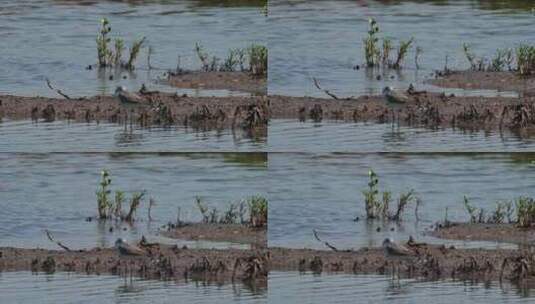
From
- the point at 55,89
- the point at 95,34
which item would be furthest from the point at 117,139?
the point at 95,34

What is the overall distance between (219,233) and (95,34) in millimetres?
3521

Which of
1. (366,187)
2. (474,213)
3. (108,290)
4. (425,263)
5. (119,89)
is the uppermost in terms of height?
(119,89)

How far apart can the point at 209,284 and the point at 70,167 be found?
2698 millimetres

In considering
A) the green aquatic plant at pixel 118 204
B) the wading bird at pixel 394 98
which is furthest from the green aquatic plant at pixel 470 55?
the green aquatic plant at pixel 118 204

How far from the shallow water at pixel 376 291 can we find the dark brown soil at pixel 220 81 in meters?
1.94

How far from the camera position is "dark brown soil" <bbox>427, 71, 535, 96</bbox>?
19.5 metres

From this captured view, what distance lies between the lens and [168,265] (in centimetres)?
1684

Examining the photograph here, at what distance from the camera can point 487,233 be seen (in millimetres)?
17734

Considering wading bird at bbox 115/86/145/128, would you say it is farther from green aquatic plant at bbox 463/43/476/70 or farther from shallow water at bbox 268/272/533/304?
green aquatic plant at bbox 463/43/476/70

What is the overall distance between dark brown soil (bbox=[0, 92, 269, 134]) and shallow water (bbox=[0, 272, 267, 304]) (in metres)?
1.44

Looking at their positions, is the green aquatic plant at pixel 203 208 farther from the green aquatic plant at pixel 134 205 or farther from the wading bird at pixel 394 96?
the wading bird at pixel 394 96

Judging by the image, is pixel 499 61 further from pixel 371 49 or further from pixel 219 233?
pixel 219 233

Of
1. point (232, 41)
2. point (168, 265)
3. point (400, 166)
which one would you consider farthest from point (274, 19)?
point (168, 265)

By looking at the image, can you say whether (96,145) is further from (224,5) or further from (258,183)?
(224,5)
